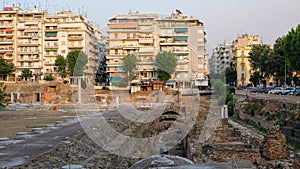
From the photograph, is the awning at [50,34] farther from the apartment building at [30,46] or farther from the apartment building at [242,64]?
the apartment building at [242,64]

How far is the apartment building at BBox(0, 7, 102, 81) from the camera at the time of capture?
8825 centimetres

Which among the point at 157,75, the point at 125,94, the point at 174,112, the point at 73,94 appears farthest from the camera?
the point at 73,94

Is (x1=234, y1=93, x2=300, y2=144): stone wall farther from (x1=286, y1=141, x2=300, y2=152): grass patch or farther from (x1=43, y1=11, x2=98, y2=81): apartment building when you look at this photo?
(x1=43, y1=11, x2=98, y2=81): apartment building

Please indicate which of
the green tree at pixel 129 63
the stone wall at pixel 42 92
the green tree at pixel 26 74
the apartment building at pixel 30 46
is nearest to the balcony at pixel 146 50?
the green tree at pixel 129 63

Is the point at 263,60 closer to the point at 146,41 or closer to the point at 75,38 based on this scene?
the point at 146,41

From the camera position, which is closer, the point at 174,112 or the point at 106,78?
the point at 174,112

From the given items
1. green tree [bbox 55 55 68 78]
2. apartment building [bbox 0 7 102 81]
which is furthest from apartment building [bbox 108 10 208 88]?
apartment building [bbox 0 7 102 81]

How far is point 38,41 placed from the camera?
8838 centimetres

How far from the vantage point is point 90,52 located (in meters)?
81.5

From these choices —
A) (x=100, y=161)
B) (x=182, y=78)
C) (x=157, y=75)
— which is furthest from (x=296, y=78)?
(x=100, y=161)

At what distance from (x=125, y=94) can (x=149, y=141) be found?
3158 centimetres

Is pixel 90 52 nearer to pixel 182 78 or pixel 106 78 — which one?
pixel 106 78

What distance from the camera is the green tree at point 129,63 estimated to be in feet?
148

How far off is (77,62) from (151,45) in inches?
872
